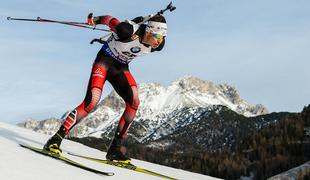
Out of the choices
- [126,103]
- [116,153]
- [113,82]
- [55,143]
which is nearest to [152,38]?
[113,82]

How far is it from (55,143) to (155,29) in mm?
3268

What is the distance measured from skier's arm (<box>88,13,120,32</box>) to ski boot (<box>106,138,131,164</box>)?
9.06 feet

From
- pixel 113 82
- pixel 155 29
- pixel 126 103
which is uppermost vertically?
pixel 155 29

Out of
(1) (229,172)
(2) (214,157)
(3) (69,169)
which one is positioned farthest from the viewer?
(2) (214,157)

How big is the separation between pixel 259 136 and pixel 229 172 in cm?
5023

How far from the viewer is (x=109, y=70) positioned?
1042cm

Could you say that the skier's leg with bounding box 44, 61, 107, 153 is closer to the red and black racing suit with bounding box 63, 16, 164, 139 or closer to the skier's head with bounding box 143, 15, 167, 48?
the red and black racing suit with bounding box 63, 16, 164, 139

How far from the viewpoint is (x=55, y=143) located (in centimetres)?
945

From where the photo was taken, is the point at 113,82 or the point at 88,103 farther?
the point at 113,82

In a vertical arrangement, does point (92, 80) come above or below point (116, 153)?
above

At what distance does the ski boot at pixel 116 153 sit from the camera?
36.2 ft

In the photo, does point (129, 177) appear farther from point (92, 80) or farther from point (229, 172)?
point (229, 172)

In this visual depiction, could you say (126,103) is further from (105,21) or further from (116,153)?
(105,21)

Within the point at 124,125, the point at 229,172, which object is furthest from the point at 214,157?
the point at 124,125
